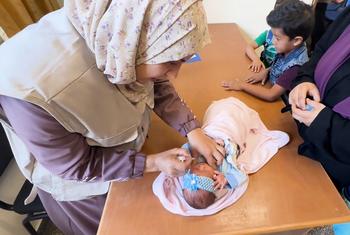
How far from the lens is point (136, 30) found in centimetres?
60

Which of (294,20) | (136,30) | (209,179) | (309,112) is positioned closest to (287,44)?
(294,20)

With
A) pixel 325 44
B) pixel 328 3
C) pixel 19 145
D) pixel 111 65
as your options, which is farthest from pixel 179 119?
pixel 328 3

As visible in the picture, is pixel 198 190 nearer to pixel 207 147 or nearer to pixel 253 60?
pixel 207 147

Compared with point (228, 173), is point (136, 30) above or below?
above

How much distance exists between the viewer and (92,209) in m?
1.06

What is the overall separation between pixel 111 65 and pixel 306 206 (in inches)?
27.4

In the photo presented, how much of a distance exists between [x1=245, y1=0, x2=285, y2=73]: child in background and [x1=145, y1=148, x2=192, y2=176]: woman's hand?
0.79 metres

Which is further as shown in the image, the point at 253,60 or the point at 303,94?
the point at 253,60

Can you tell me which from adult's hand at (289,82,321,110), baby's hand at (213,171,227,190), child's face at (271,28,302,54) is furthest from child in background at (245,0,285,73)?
baby's hand at (213,171,227,190)

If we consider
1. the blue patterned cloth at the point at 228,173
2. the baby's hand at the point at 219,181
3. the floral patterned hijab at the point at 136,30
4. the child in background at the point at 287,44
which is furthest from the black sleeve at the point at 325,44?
the floral patterned hijab at the point at 136,30

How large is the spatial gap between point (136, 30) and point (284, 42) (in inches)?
41.9

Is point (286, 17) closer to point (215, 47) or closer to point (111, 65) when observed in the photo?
point (215, 47)

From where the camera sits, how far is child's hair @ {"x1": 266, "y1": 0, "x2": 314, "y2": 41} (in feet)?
4.50

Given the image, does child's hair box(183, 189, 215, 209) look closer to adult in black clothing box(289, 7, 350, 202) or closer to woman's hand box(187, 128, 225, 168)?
woman's hand box(187, 128, 225, 168)
